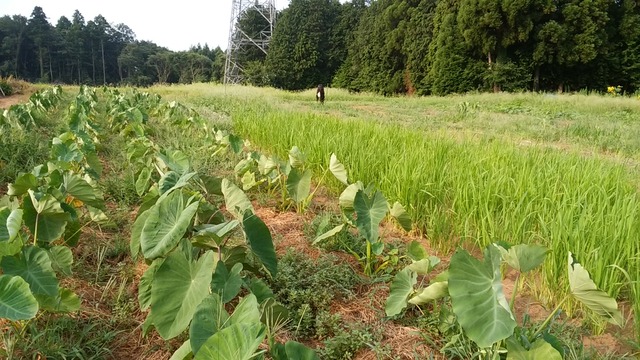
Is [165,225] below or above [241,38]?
below

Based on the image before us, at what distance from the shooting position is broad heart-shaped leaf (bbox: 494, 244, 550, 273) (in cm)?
88

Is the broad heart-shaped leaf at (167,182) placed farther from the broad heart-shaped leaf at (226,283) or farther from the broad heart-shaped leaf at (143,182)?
the broad heart-shaped leaf at (143,182)

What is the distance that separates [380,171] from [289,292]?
134cm

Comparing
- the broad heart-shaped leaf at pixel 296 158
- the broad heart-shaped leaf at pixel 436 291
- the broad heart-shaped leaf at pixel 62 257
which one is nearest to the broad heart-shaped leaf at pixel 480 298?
the broad heart-shaped leaf at pixel 436 291

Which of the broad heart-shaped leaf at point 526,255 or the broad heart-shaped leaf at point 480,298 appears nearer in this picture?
the broad heart-shaped leaf at point 480,298

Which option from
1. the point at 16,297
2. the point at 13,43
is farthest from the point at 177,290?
the point at 13,43

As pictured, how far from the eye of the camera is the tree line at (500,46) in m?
14.5

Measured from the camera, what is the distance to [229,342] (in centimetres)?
Result: 62

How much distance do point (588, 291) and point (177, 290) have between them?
942 millimetres

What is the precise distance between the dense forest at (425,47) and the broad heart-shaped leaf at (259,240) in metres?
16.2

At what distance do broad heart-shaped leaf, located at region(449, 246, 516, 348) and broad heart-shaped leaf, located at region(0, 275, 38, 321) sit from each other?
2.89ft

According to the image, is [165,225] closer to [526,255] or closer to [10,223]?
[10,223]

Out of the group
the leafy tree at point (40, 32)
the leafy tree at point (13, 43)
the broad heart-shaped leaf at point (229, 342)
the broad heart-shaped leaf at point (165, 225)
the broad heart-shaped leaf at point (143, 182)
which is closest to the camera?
the broad heart-shaped leaf at point (229, 342)

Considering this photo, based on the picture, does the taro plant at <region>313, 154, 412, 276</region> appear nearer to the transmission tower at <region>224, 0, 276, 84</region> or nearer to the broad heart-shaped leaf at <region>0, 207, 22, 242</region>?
the broad heart-shaped leaf at <region>0, 207, 22, 242</region>
